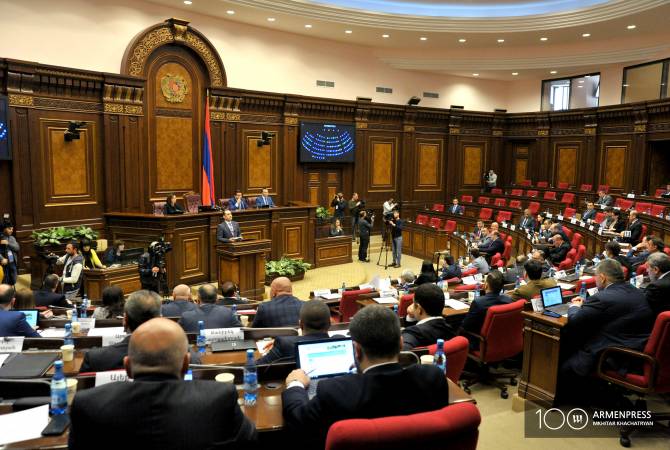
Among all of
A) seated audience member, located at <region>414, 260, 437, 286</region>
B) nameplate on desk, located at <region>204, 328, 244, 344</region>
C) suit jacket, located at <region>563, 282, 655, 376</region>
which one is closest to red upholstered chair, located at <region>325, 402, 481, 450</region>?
nameplate on desk, located at <region>204, 328, 244, 344</region>

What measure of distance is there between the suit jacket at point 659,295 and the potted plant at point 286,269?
6691 mm

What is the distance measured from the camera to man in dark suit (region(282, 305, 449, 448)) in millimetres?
2100

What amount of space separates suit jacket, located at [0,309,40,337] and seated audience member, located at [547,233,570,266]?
25.4 feet

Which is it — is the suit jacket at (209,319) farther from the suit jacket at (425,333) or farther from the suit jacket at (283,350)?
the suit jacket at (425,333)

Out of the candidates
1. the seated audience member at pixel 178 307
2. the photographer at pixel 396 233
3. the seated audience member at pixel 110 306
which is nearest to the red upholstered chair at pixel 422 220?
the photographer at pixel 396 233

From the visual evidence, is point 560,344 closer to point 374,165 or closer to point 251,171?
point 251,171

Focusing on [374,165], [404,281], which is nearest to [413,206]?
[374,165]

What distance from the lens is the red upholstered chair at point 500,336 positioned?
4727 millimetres

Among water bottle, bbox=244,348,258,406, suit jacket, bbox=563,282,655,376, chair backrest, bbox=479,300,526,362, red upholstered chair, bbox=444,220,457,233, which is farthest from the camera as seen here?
red upholstered chair, bbox=444,220,457,233

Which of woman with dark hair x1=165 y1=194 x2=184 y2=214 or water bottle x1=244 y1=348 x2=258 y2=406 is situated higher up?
woman with dark hair x1=165 y1=194 x2=184 y2=214

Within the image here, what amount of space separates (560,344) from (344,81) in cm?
1247

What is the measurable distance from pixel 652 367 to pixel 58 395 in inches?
153

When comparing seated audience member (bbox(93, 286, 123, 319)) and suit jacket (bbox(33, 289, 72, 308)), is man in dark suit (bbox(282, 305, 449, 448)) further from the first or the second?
suit jacket (bbox(33, 289, 72, 308))

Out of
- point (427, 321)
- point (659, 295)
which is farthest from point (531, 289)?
point (427, 321)
